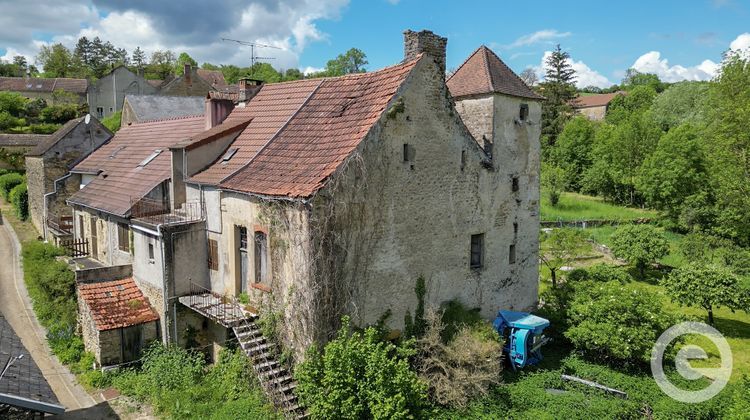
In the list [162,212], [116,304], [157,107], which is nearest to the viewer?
[116,304]

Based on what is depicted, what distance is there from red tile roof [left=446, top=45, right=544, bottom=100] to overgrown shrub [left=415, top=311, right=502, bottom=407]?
9.24 m

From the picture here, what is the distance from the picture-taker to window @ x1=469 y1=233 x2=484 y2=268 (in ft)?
63.6

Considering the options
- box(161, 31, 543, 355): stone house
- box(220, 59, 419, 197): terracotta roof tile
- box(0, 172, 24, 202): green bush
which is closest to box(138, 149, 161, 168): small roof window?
box(161, 31, 543, 355): stone house

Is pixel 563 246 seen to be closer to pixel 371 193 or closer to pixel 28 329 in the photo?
pixel 371 193

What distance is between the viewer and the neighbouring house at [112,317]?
17516mm

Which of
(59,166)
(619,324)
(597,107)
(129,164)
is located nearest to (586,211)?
(619,324)

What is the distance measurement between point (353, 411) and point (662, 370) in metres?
12.7

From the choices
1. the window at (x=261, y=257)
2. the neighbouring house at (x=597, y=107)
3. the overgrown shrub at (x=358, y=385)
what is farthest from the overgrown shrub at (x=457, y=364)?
the neighbouring house at (x=597, y=107)

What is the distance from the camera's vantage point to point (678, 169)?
4684 centimetres

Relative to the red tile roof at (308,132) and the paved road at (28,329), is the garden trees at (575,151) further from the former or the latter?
the paved road at (28,329)

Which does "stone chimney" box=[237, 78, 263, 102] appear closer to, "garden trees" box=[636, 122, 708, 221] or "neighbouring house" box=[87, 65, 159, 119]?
"garden trees" box=[636, 122, 708, 221]

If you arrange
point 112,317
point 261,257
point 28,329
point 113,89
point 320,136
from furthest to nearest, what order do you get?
point 113,89
point 28,329
point 112,317
point 320,136
point 261,257

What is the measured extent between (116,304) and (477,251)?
13904 mm

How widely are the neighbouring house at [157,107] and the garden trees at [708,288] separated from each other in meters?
31.9
